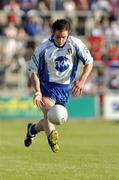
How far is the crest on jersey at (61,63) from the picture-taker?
12172mm

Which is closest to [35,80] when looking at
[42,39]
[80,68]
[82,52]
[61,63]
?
[61,63]

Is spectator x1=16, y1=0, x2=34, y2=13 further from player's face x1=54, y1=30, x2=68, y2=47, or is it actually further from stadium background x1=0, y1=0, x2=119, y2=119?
player's face x1=54, y1=30, x2=68, y2=47

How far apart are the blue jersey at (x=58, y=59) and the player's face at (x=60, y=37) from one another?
0.41ft

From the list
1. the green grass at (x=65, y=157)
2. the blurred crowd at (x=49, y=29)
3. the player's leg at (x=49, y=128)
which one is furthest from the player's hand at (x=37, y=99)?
the blurred crowd at (x=49, y=29)

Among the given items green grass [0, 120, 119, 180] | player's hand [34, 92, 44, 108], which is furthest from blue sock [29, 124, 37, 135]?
player's hand [34, 92, 44, 108]

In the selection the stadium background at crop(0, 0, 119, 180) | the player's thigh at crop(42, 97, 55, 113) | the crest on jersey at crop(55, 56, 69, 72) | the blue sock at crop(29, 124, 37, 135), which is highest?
the crest on jersey at crop(55, 56, 69, 72)

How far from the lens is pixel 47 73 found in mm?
12297

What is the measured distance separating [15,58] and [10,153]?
Answer: 1316cm

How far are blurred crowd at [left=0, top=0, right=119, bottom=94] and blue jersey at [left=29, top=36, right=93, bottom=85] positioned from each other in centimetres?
1348

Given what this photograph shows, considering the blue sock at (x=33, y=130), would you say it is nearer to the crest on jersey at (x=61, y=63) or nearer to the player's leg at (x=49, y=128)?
the player's leg at (x=49, y=128)

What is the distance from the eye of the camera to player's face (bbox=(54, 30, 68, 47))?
11688 mm

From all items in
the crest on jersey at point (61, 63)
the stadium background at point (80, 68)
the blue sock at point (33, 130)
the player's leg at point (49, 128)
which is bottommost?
the stadium background at point (80, 68)

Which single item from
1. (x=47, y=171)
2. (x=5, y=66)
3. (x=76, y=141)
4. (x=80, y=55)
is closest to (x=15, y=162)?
(x=47, y=171)

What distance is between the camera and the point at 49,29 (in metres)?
27.1
